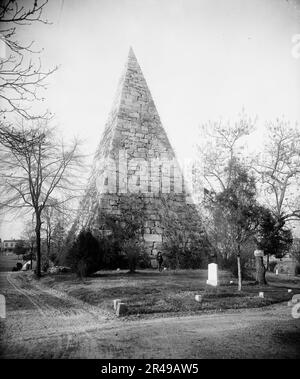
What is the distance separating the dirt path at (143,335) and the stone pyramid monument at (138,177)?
874 cm

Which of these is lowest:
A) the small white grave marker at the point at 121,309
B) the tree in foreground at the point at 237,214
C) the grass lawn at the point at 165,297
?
the grass lawn at the point at 165,297

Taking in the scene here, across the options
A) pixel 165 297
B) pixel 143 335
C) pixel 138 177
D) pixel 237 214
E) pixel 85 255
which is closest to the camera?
pixel 143 335

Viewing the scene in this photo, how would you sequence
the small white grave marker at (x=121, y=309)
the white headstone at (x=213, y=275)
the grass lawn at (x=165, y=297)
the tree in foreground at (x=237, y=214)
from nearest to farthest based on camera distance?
the small white grave marker at (x=121, y=309), the grass lawn at (x=165, y=297), the white headstone at (x=213, y=275), the tree in foreground at (x=237, y=214)

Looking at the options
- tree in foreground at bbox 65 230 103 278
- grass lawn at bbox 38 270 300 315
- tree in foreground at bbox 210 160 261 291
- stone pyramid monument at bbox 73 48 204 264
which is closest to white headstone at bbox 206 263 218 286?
grass lawn at bbox 38 270 300 315

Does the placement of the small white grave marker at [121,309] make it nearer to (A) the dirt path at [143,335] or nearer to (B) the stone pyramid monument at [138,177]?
(A) the dirt path at [143,335]

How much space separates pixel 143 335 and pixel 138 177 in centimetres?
1273

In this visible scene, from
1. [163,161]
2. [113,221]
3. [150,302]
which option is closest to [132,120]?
[163,161]

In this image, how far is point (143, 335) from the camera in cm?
497

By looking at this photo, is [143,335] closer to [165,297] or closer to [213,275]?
[165,297]

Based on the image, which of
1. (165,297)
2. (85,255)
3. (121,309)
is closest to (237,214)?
(165,297)

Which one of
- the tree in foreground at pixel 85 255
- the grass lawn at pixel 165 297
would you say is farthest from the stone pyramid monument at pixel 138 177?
the grass lawn at pixel 165 297

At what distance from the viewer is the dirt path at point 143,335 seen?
4.14 m

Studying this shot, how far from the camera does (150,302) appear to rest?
764 cm

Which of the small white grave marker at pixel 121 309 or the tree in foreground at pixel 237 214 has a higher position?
the tree in foreground at pixel 237 214
